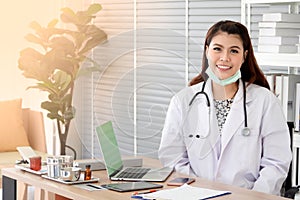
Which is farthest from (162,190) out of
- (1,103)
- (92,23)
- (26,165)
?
(92,23)

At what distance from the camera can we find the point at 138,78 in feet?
9.43

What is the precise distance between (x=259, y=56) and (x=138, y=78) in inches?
55.5

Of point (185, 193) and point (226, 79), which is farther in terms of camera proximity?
point (226, 79)

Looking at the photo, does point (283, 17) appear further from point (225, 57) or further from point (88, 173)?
point (88, 173)

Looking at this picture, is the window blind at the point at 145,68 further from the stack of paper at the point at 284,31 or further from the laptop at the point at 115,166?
the stack of paper at the point at 284,31

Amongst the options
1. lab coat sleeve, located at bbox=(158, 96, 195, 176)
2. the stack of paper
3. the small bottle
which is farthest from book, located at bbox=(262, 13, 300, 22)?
the small bottle

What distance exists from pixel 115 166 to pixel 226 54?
677 mm

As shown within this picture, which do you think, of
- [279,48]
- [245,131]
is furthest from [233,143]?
[279,48]

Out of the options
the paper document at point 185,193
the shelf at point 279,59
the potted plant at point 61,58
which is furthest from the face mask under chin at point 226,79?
the potted plant at point 61,58

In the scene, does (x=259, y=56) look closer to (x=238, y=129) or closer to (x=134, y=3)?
(x=238, y=129)

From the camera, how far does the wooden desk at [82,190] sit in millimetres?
2447

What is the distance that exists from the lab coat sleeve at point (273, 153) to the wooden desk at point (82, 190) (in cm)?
28

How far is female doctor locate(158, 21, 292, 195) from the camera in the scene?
2.91 m

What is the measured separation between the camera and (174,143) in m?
3.04
